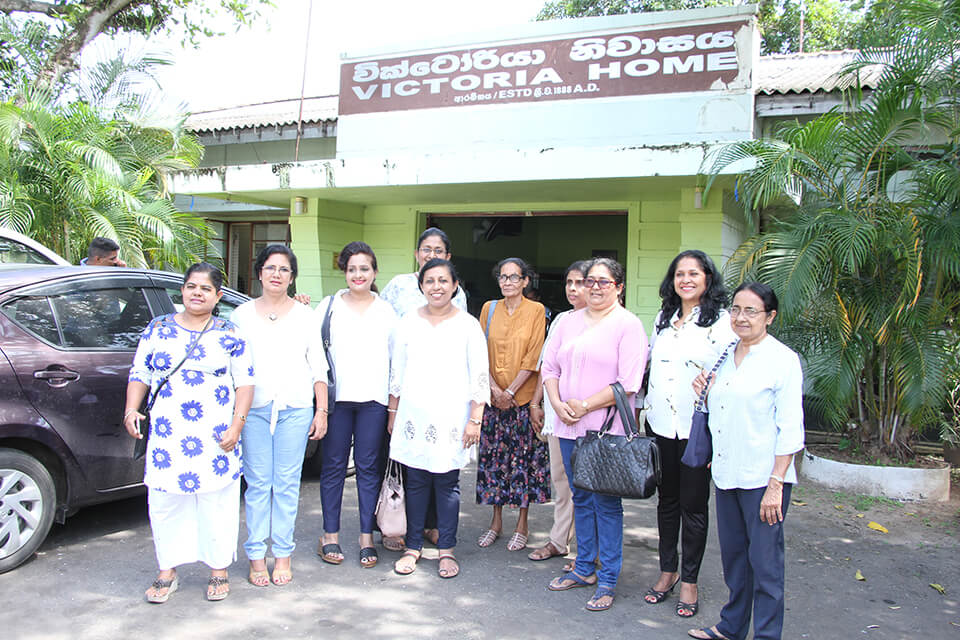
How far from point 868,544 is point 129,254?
7.10m

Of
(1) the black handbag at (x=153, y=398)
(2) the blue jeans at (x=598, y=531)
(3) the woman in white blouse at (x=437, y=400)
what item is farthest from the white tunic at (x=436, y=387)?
(1) the black handbag at (x=153, y=398)

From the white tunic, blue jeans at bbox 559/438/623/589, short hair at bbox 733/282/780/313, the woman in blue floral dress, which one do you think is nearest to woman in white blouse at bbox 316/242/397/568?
the white tunic

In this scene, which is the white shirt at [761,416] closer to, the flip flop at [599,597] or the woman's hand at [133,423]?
the flip flop at [599,597]

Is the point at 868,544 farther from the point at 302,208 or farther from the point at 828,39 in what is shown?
the point at 828,39

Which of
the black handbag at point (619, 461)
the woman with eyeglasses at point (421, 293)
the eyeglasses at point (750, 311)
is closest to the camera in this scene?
the eyeglasses at point (750, 311)

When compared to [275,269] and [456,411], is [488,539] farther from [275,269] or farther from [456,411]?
[275,269]

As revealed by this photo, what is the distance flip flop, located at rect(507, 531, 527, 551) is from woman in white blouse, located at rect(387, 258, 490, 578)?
0.50 metres

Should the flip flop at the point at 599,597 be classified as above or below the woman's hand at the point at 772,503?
below

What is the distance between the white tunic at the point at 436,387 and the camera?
12.3 feet

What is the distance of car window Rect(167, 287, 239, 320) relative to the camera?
14.6ft

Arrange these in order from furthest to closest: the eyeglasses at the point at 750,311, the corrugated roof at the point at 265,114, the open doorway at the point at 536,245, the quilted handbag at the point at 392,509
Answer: the open doorway at the point at 536,245, the corrugated roof at the point at 265,114, the quilted handbag at the point at 392,509, the eyeglasses at the point at 750,311

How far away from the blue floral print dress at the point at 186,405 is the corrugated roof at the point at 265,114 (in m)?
7.40

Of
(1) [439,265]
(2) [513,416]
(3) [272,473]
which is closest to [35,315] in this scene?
(3) [272,473]

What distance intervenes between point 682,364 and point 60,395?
306 centimetres
